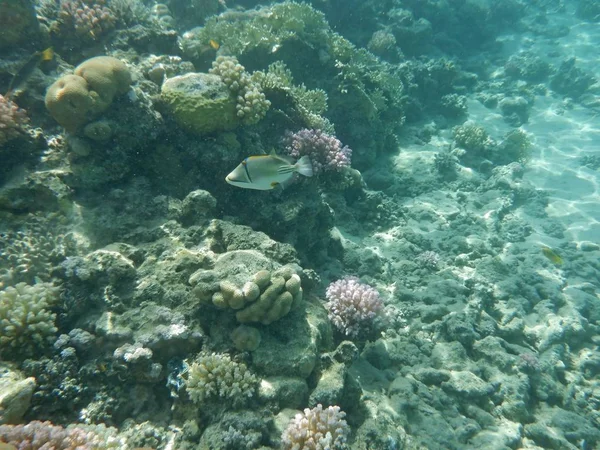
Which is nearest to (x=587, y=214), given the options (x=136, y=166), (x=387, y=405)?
(x=387, y=405)

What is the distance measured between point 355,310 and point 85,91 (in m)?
4.65

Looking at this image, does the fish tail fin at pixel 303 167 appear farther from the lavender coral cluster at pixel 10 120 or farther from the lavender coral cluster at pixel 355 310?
the lavender coral cluster at pixel 10 120

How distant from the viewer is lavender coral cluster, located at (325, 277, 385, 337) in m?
4.79

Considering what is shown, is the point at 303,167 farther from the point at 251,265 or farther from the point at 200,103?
the point at 200,103

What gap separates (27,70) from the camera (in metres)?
5.14

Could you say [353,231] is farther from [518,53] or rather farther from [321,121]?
[518,53]

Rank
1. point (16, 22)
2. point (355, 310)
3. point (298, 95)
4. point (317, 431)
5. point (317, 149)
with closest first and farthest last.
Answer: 1. point (317, 431)
2. point (355, 310)
3. point (16, 22)
4. point (317, 149)
5. point (298, 95)

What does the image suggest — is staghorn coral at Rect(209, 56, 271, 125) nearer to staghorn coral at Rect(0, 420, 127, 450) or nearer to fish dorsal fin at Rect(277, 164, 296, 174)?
fish dorsal fin at Rect(277, 164, 296, 174)

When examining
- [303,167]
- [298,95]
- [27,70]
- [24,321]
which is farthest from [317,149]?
[24,321]

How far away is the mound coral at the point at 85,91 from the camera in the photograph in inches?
170

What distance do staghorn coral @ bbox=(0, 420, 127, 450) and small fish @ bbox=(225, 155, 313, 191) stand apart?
8.50ft

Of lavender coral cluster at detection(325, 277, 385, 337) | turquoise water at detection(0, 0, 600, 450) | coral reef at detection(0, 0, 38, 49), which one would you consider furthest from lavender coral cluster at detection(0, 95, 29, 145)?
lavender coral cluster at detection(325, 277, 385, 337)

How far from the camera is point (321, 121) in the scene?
6.83m

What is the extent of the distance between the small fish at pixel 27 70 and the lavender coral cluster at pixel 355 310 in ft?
18.3
